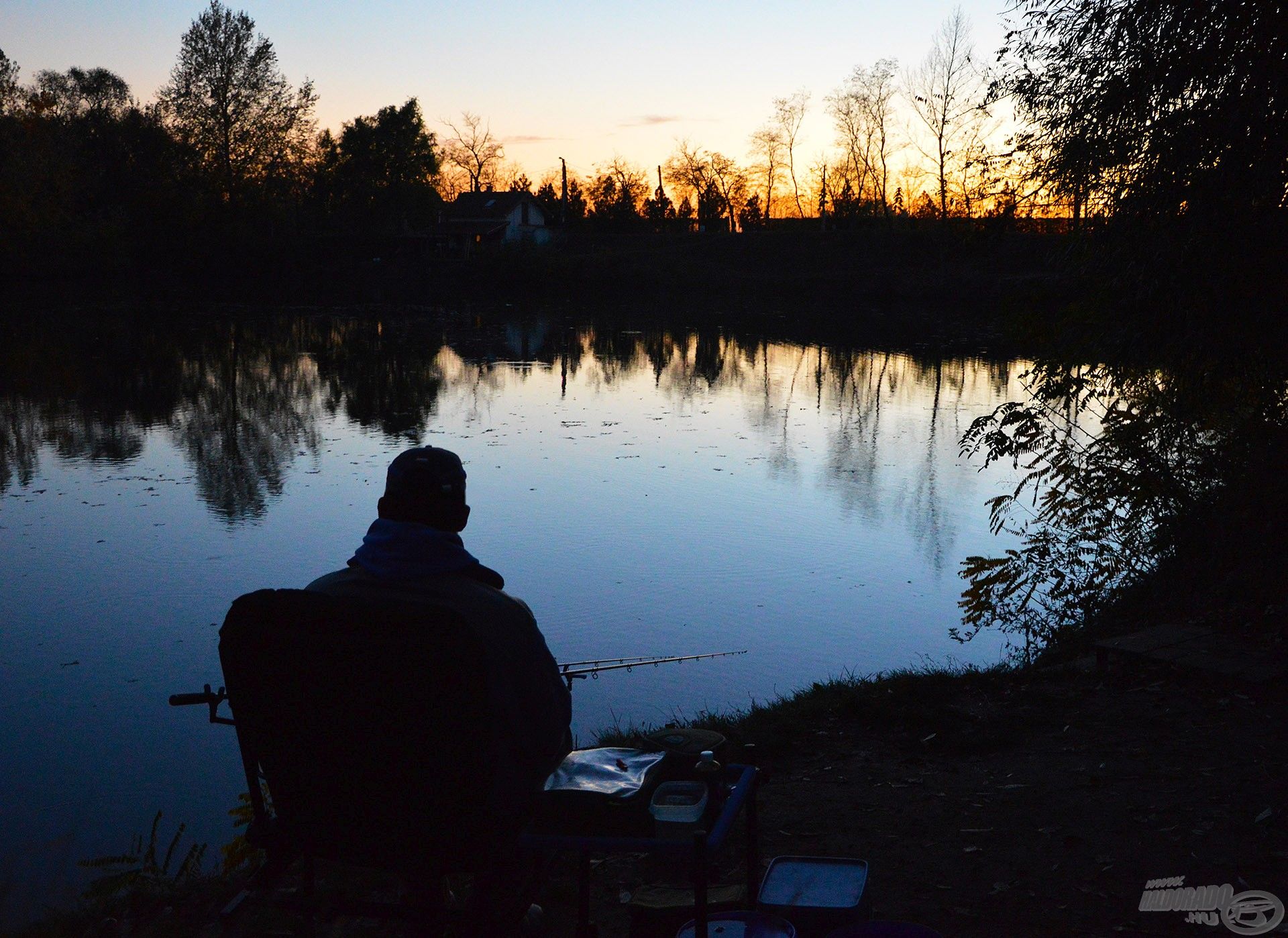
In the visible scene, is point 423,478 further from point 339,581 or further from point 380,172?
point 380,172

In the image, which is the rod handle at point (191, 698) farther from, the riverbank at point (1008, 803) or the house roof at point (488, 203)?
the house roof at point (488, 203)

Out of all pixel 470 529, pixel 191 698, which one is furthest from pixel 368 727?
pixel 470 529

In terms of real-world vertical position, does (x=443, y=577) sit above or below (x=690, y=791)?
above

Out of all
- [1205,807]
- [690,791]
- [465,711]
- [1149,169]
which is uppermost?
[1149,169]

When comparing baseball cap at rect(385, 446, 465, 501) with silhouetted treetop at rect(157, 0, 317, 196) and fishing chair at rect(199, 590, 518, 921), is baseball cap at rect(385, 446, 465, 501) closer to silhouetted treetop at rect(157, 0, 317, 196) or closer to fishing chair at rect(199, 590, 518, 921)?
fishing chair at rect(199, 590, 518, 921)

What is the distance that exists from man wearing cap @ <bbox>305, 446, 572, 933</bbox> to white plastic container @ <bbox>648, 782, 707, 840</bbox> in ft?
0.99

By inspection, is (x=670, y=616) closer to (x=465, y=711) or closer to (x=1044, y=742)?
(x=1044, y=742)

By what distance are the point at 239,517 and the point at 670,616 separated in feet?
17.7

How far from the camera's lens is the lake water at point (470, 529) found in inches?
257

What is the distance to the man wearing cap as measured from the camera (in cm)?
272

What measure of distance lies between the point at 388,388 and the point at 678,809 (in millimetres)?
20355

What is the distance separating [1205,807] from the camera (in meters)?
4.30

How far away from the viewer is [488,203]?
72.8m

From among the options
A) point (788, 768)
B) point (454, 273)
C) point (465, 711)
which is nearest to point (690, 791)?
point (465, 711)
